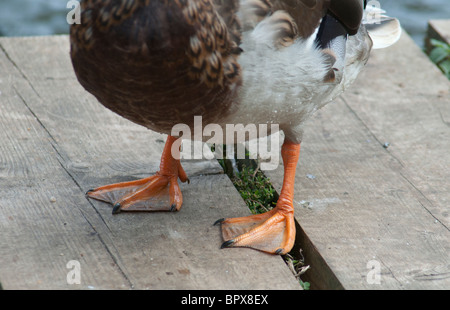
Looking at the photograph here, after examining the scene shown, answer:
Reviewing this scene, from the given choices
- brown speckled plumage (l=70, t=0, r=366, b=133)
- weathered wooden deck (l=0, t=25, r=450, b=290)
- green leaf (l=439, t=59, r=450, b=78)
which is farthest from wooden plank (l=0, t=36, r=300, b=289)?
green leaf (l=439, t=59, r=450, b=78)

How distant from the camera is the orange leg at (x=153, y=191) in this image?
3.07 m

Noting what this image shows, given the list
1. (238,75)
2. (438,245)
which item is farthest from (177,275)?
(438,245)

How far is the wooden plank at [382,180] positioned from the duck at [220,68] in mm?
217

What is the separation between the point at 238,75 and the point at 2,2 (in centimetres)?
650

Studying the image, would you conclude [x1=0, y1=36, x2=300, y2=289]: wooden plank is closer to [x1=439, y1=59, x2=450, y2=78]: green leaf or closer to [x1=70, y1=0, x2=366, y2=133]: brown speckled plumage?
[x1=70, y1=0, x2=366, y2=133]: brown speckled plumage

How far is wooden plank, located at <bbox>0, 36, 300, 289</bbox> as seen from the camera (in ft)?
8.58

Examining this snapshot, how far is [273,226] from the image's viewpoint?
3.00 meters

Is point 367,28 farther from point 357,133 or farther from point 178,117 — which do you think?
point 178,117

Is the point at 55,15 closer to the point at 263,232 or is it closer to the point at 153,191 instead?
the point at 153,191

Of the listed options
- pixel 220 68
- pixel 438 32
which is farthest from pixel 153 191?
pixel 438 32

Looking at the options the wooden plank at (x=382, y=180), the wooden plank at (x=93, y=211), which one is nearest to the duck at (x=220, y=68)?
the wooden plank at (x=93, y=211)

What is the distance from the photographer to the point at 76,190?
315 centimetres

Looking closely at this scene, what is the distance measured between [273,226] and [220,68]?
0.83 meters

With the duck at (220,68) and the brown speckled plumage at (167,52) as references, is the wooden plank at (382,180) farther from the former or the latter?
the brown speckled plumage at (167,52)
